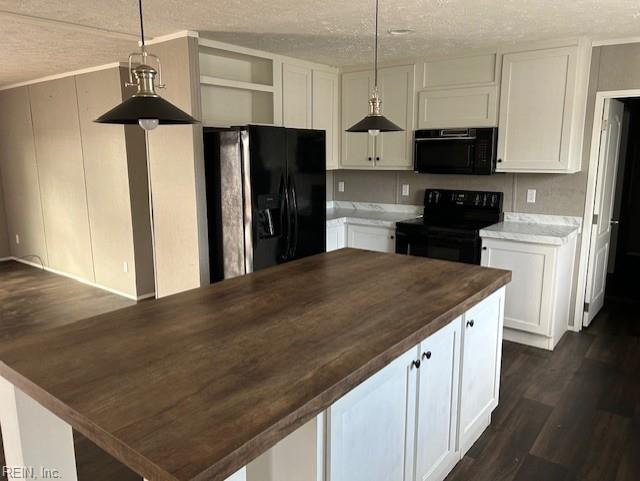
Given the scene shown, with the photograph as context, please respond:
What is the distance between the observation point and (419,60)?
420 centimetres

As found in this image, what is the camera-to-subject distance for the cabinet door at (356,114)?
15.1 ft

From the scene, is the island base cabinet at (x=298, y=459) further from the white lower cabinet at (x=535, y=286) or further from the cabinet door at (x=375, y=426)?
the white lower cabinet at (x=535, y=286)

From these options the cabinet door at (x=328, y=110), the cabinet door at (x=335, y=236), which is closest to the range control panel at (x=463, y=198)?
the cabinet door at (x=335, y=236)

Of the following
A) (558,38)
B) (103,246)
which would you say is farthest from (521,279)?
(103,246)

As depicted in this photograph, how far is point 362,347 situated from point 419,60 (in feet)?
11.2

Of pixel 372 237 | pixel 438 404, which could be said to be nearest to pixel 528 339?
pixel 372 237

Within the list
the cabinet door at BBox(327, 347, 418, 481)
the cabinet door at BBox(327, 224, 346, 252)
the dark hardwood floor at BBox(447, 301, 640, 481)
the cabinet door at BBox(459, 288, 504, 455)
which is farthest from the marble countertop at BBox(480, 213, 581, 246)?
the cabinet door at BBox(327, 347, 418, 481)

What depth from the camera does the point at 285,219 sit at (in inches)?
144

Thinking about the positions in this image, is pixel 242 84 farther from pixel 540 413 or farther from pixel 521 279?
pixel 540 413

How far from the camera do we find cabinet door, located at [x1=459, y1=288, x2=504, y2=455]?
7.20 ft

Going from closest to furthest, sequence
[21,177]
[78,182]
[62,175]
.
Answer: [78,182], [62,175], [21,177]

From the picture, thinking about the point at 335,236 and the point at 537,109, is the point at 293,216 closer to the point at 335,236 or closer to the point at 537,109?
the point at 335,236

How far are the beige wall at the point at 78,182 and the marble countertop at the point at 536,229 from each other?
3.36 m

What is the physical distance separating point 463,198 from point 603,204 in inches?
44.3
